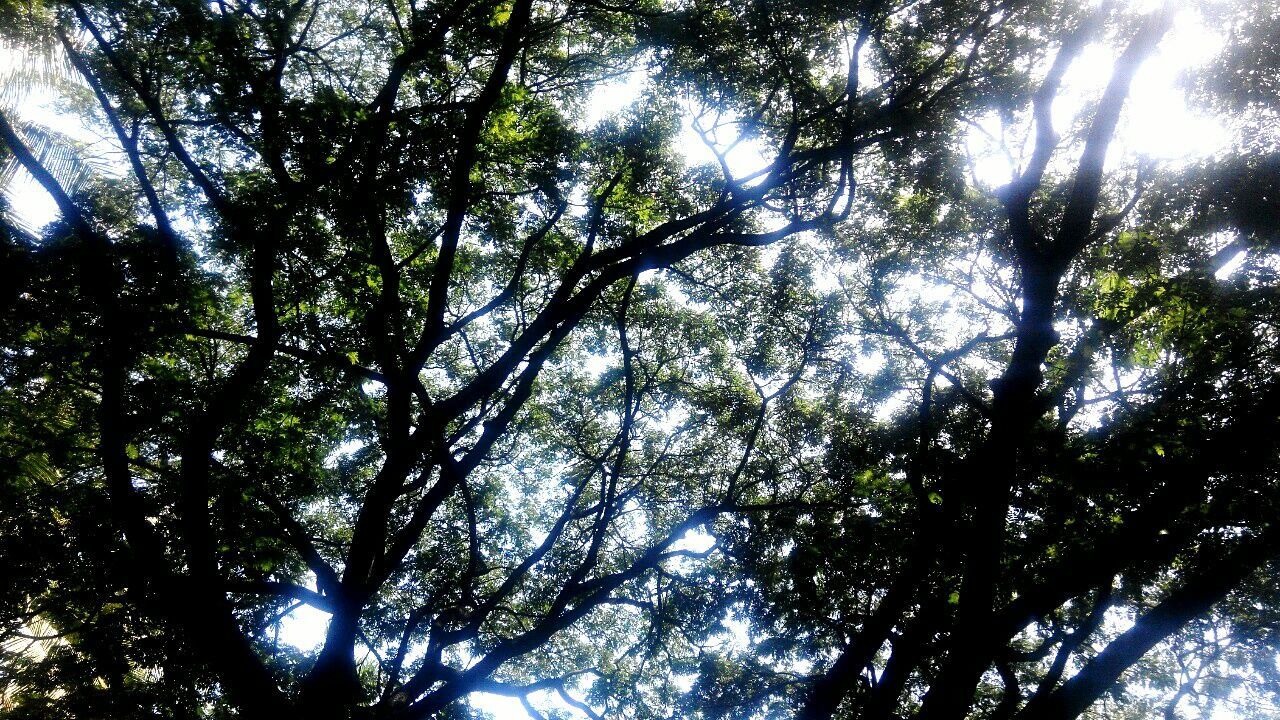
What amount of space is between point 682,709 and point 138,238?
979 centimetres

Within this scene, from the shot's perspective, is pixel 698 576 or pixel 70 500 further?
pixel 698 576

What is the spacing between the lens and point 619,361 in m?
11.9

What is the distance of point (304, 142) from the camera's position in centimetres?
716

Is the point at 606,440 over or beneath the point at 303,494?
over

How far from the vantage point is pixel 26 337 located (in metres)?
7.58

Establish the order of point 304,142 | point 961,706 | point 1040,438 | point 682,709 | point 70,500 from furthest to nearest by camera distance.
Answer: point 682,709, point 1040,438, point 70,500, point 304,142, point 961,706

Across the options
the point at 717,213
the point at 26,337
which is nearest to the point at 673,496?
the point at 717,213

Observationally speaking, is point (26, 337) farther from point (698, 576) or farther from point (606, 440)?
point (698, 576)

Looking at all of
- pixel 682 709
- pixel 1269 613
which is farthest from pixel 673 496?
pixel 1269 613

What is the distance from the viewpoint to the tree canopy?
6961 mm

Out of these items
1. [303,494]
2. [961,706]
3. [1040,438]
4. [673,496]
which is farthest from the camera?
[673,496]

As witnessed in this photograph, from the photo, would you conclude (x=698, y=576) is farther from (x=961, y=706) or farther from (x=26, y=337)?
(x=26, y=337)

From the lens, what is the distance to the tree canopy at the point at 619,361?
22.8 ft

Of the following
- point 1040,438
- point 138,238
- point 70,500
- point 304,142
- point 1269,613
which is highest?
point 1269,613
